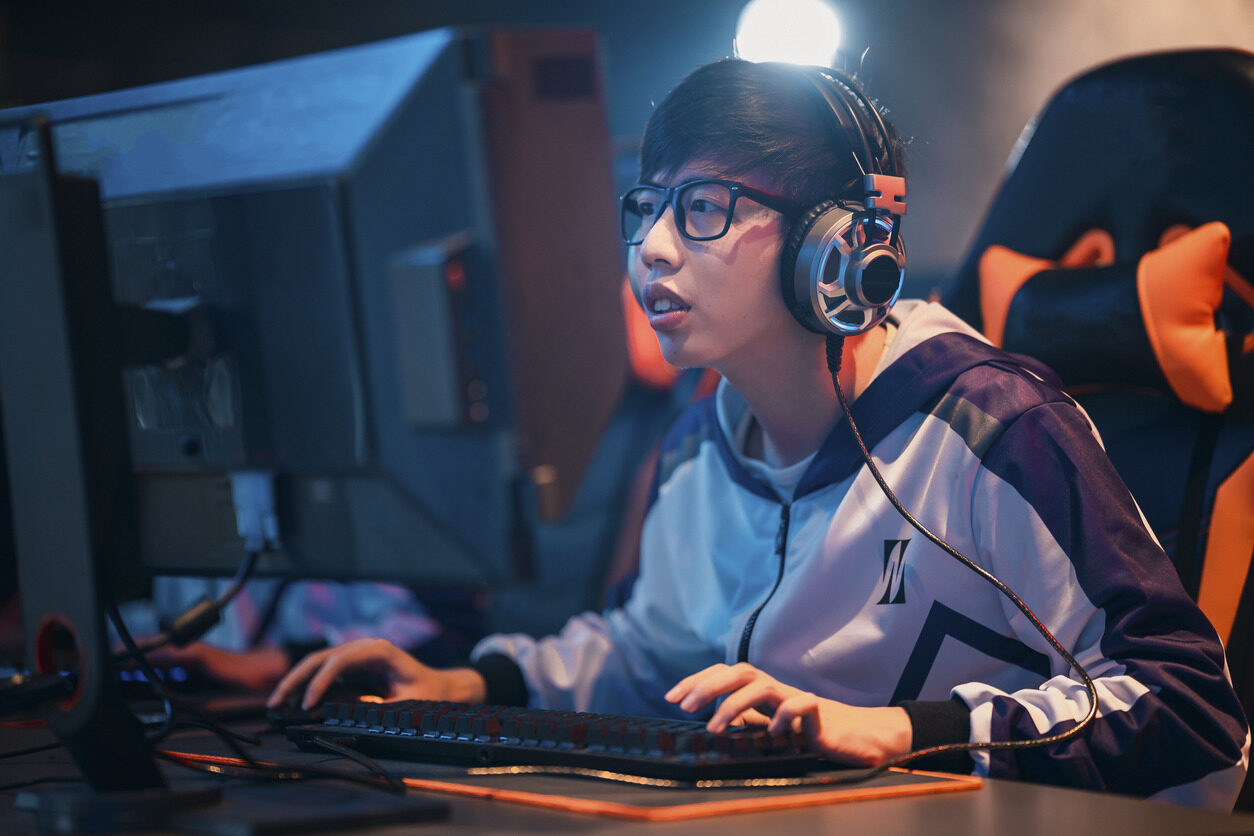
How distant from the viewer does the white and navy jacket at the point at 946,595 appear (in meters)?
0.87

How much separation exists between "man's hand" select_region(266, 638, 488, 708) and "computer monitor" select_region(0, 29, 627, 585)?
18 centimetres

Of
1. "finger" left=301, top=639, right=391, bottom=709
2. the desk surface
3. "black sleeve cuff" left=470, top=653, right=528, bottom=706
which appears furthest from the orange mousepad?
"black sleeve cuff" left=470, top=653, right=528, bottom=706

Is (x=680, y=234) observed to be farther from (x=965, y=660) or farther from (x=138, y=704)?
(x=138, y=704)

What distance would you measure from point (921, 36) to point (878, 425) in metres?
2.64

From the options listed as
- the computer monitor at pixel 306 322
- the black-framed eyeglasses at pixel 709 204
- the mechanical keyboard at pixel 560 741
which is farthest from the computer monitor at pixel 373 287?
the black-framed eyeglasses at pixel 709 204

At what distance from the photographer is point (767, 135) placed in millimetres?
1103

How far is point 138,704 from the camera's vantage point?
1.24 metres

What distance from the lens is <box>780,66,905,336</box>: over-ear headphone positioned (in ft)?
3.36

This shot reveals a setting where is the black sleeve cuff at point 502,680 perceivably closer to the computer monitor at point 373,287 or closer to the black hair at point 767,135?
the computer monitor at point 373,287

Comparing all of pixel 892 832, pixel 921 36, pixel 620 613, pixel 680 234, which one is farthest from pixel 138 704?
pixel 921 36

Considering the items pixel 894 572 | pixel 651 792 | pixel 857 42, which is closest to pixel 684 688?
pixel 651 792

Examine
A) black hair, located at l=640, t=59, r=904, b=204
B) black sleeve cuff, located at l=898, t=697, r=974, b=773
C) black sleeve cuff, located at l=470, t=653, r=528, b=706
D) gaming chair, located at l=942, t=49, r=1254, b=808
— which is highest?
black hair, located at l=640, t=59, r=904, b=204

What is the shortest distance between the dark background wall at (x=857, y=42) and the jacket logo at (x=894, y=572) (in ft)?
6.49

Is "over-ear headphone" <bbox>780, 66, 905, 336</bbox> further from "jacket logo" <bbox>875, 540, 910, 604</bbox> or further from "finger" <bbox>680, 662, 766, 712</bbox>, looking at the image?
"finger" <bbox>680, 662, 766, 712</bbox>
